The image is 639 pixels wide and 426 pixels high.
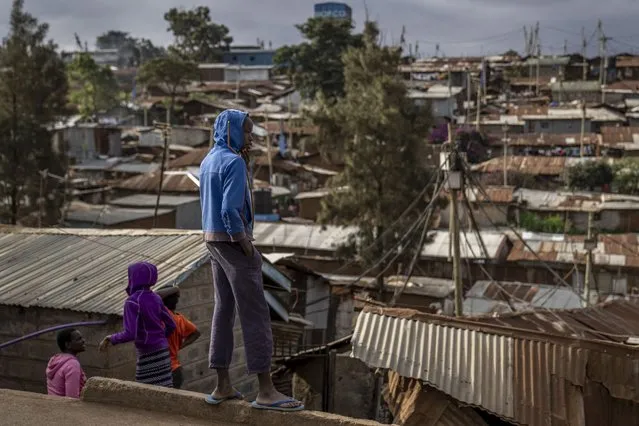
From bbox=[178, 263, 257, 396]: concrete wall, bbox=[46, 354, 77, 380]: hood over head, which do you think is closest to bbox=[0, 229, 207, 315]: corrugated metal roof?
bbox=[178, 263, 257, 396]: concrete wall

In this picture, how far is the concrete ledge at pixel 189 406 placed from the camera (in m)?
4.02

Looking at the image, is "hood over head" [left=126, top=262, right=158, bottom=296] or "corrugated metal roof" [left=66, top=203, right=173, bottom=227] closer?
"hood over head" [left=126, top=262, right=158, bottom=296]

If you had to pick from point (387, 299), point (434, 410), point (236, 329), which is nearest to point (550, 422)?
point (434, 410)

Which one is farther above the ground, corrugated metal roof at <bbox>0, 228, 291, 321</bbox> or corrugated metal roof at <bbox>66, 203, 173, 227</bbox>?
corrugated metal roof at <bbox>0, 228, 291, 321</bbox>

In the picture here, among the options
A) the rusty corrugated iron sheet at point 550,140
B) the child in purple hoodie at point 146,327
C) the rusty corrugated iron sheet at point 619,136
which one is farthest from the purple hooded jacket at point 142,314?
the rusty corrugated iron sheet at point 550,140

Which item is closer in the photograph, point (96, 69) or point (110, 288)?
point (110, 288)

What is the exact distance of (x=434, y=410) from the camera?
253 inches

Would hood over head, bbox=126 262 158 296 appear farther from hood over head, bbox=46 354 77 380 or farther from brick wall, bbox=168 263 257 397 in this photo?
brick wall, bbox=168 263 257 397

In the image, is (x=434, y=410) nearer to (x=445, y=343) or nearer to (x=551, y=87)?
(x=445, y=343)

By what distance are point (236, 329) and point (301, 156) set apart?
32.0 m

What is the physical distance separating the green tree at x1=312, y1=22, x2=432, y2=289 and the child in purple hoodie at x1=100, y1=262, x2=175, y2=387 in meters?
16.5

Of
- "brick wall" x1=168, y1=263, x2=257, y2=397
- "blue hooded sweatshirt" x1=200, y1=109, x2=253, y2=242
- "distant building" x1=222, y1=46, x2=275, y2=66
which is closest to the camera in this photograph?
"blue hooded sweatshirt" x1=200, y1=109, x2=253, y2=242

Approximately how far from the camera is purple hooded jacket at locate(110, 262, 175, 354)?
4.73 meters

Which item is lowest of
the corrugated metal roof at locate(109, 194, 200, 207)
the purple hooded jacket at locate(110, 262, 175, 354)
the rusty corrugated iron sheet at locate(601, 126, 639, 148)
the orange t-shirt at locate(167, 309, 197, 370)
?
the corrugated metal roof at locate(109, 194, 200, 207)
